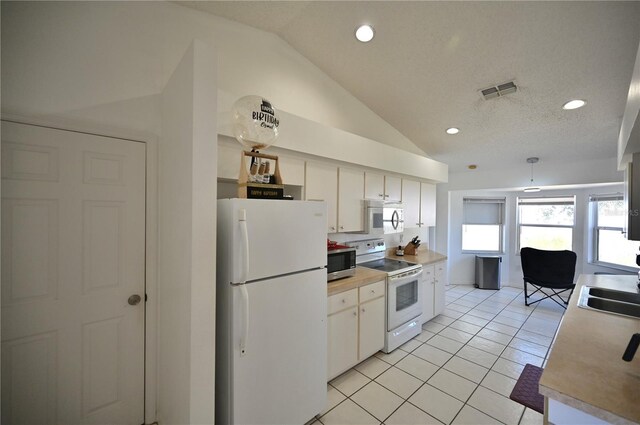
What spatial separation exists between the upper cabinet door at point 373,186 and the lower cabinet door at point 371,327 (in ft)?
4.01

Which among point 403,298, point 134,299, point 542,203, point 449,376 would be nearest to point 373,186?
point 403,298

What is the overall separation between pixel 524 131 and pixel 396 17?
2366 millimetres

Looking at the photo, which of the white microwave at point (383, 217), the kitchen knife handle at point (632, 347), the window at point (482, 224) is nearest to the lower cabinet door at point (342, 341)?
the white microwave at point (383, 217)

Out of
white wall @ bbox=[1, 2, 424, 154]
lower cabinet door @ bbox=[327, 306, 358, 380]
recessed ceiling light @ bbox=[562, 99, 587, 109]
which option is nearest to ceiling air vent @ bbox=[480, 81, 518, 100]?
recessed ceiling light @ bbox=[562, 99, 587, 109]

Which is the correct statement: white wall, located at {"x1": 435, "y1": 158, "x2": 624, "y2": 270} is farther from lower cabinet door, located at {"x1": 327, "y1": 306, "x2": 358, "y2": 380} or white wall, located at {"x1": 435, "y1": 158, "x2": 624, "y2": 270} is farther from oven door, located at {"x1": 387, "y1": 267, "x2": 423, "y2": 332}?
lower cabinet door, located at {"x1": 327, "y1": 306, "x2": 358, "y2": 380}

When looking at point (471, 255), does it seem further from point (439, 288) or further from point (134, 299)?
A: point (134, 299)

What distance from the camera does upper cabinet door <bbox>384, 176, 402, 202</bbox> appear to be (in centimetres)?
340

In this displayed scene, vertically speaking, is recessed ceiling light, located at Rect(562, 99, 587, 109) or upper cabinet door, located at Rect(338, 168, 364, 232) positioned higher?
recessed ceiling light, located at Rect(562, 99, 587, 109)

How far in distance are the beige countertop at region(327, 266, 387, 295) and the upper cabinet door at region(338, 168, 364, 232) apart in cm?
50

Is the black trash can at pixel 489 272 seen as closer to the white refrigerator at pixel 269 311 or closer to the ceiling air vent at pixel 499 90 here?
the ceiling air vent at pixel 499 90

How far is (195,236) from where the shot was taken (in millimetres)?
1325

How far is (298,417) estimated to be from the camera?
1751 mm

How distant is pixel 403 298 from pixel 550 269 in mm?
3034

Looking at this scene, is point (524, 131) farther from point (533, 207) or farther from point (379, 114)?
point (533, 207)
